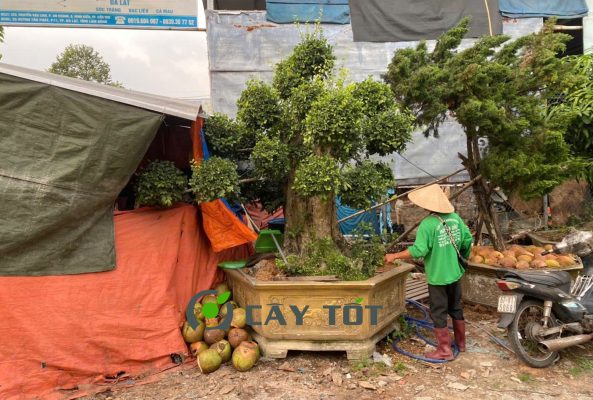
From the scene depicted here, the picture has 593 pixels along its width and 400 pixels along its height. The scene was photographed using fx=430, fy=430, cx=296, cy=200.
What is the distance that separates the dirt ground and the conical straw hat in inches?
58.3

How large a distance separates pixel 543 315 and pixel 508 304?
0.37 metres

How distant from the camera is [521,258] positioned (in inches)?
213

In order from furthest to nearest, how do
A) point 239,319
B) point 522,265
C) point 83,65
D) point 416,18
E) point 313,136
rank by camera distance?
1. point 83,65
2. point 416,18
3. point 522,265
4. point 239,319
5. point 313,136

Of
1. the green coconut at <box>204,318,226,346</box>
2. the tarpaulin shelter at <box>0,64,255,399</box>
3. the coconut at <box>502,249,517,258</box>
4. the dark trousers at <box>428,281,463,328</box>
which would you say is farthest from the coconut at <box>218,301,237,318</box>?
the coconut at <box>502,249,517,258</box>

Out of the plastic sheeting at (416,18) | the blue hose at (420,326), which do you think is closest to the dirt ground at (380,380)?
the blue hose at (420,326)

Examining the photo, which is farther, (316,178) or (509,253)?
(509,253)

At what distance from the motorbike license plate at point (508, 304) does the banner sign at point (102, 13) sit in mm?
7440

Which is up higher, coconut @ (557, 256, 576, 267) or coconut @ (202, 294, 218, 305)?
coconut @ (557, 256, 576, 267)

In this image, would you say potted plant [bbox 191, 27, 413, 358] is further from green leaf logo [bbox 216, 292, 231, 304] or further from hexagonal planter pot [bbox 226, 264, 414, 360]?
green leaf logo [bbox 216, 292, 231, 304]

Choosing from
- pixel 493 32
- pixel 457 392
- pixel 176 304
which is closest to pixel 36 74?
pixel 176 304

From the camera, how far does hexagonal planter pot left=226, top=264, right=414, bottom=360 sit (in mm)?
4023

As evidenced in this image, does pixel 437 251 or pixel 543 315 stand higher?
pixel 437 251

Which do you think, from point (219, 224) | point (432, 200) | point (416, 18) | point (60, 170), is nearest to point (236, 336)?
point (219, 224)

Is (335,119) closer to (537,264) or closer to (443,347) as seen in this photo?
(443,347)
